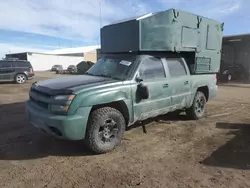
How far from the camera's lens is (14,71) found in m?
17.1

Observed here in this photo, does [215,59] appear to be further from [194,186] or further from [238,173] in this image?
[194,186]

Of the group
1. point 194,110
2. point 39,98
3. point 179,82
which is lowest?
point 194,110

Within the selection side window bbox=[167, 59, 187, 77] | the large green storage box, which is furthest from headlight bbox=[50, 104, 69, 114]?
side window bbox=[167, 59, 187, 77]

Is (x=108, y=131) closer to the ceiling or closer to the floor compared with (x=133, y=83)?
closer to the floor

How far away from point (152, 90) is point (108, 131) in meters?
1.32

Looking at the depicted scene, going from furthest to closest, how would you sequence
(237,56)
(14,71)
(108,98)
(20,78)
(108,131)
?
(237,56) → (20,78) → (14,71) → (108,131) → (108,98)

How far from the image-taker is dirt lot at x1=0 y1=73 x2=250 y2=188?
10.9 feet

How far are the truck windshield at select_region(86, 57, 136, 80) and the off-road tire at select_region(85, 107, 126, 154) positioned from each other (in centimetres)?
78

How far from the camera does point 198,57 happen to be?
6.41 meters

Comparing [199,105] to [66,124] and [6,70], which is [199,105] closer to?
[66,124]

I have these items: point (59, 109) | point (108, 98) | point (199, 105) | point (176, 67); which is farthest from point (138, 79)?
point (199, 105)

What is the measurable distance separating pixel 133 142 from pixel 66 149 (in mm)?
1329

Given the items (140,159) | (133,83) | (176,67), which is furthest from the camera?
(176,67)

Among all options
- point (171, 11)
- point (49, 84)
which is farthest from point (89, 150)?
point (171, 11)
